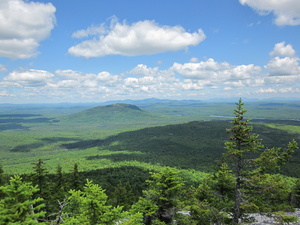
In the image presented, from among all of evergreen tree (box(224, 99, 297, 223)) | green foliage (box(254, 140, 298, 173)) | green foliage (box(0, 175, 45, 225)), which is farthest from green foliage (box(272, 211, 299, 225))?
green foliage (box(0, 175, 45, 225))

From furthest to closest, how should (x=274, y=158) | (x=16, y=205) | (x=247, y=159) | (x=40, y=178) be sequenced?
(x=40, y=178) → (x=247, y=159) → (x=274, y=158) → (x=16, y=205)

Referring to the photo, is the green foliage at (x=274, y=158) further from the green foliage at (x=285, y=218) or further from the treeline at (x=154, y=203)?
the green foliage at (x=285, y=218)

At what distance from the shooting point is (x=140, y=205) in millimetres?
23875

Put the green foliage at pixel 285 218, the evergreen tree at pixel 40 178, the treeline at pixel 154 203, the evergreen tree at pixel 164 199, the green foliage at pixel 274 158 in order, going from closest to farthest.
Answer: the treeline at pixel 154 203
the green foliage at pixel 285 218
the green foliage at pixel 274 158
the evergreen tree at pixel 164 199
the evergreen tree at pixel 40 178

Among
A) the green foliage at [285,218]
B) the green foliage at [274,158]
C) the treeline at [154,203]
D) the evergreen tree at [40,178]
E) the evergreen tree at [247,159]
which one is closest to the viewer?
the treeline at [154,203]

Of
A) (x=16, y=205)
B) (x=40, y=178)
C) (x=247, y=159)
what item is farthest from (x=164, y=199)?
(x=40, y=178)

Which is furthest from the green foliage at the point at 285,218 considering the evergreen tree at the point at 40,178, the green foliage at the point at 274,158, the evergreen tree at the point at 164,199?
the evergreen tree at the point at 40,178

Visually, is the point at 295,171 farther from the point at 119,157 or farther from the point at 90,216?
the point at 90,216

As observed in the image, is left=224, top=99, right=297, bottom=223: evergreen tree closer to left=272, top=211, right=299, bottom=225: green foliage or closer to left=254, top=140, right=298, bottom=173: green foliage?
left=254, top=140, right=298, bottom=173: green foliage

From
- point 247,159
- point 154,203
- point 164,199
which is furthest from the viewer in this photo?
point 154,203

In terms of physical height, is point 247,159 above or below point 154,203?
above

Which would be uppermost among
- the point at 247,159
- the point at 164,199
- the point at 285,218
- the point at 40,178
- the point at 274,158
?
the point at 274,158

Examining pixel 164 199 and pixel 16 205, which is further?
pixel 164 199

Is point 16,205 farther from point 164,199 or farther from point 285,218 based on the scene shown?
point 285,218
